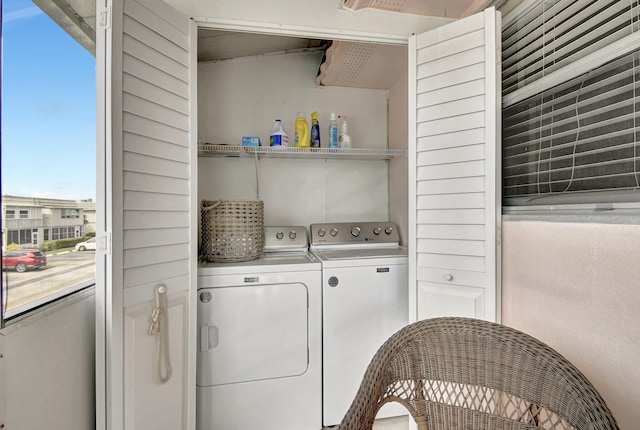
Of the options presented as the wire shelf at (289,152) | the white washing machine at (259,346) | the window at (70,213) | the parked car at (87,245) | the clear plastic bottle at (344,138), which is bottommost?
the white washing machine at (259,346)

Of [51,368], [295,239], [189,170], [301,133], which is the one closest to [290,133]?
[301,133]

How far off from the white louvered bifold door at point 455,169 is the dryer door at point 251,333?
71cm

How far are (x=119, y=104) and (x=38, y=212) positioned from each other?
48 cm

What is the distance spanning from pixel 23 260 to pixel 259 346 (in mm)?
1137

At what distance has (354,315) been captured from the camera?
5.78 ft

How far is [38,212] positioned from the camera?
3.30 feet

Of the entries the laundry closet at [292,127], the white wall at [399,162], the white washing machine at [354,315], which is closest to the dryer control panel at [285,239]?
the laundry closet at [292,127]

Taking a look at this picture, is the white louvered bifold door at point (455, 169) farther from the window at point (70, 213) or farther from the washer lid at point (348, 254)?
the window at point (70, 213)

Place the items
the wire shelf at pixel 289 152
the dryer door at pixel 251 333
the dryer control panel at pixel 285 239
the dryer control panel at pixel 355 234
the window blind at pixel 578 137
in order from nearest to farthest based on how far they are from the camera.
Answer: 1. the window blind at pixel 578 137
2. the dryer door at pixel 251 333
3. the wire shelf at pixel 289 152
4. the dryer control panel at pixel 285 239
5. the dryer control panel at pixel 355 234

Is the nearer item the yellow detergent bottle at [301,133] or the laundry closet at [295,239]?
the laundry closet at [295,239]

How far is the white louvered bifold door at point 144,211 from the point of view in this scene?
1109 mm

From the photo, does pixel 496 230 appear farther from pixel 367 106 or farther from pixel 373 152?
pixel 367 106

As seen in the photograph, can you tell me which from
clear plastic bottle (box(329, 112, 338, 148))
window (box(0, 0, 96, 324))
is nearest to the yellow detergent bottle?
clear plastic bottle (box(329, 112, 338, 148))

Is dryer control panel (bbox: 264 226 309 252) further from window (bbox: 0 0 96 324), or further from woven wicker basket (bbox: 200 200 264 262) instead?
window (bbox: 0 0 96 324)
